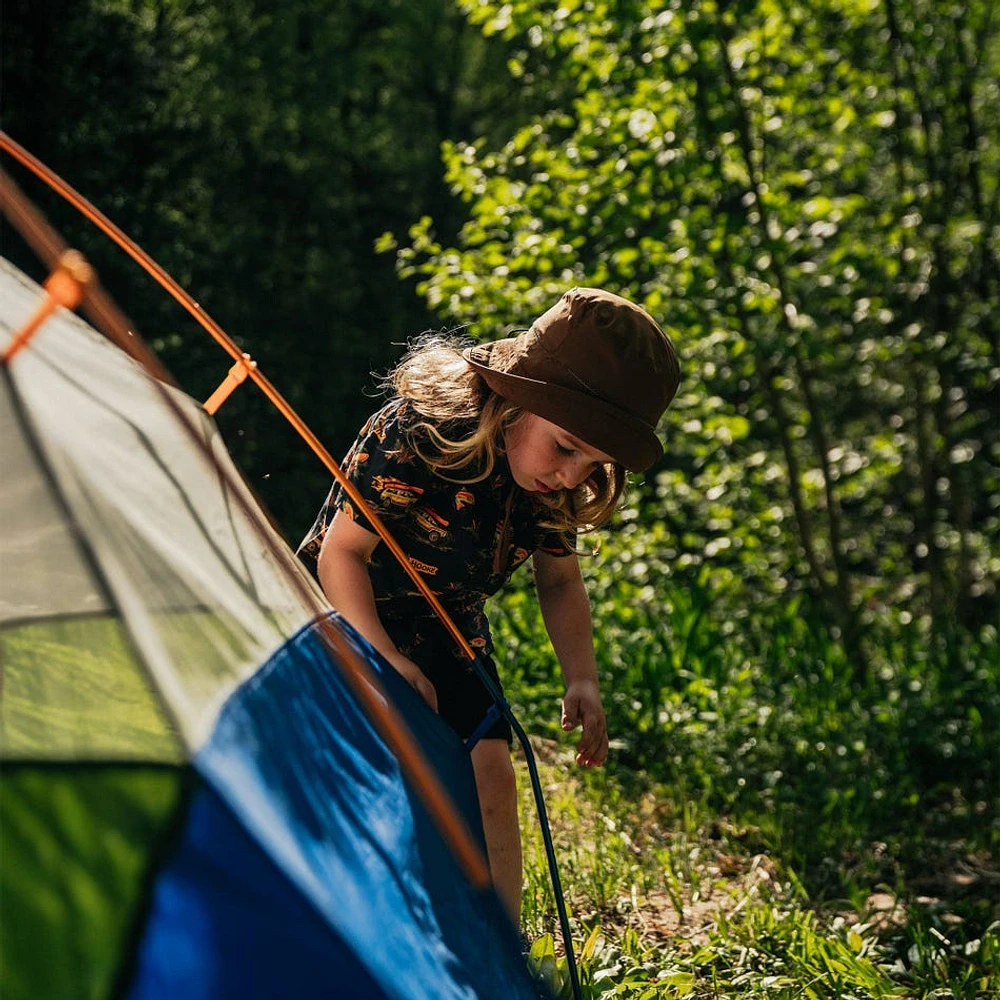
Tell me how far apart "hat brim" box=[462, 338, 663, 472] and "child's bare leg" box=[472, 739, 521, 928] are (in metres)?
0.59

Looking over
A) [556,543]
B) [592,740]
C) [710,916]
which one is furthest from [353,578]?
[710,916]

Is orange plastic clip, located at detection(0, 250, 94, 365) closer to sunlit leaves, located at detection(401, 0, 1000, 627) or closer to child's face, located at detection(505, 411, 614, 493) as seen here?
child's face, located at detection(505, 411, 614, 493)

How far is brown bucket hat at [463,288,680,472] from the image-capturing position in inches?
78.2

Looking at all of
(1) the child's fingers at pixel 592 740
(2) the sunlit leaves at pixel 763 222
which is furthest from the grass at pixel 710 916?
(2) the sunlit leaves at pixel 763 222

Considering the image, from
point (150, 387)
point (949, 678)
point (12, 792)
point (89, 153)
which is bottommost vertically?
point (949, 678)

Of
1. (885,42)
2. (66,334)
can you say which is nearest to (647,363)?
(66,334)

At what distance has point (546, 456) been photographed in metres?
2.06

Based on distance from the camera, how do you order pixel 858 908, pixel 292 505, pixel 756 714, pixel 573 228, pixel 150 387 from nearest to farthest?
1. pixel 150 387
2. pixel 858 908
3. pixel 756 714
4. pixel 573 228
5. pixel 292 505

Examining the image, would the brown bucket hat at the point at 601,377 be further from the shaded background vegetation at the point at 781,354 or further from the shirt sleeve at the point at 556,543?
the shaded background vegetation at the point at 781,354

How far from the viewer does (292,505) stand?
937 centimetres

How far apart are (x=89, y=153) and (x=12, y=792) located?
9.31 meters

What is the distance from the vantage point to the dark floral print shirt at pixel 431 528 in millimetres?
2141

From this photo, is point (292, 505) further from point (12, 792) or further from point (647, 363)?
point (12, 792)

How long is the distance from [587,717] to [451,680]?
25cm
